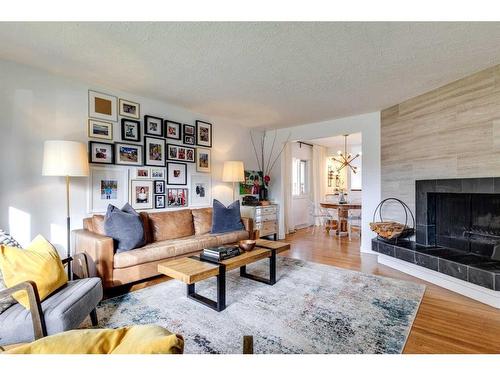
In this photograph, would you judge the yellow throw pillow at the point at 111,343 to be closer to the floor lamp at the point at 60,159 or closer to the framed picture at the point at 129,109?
the floor lamp at the point at 60,159

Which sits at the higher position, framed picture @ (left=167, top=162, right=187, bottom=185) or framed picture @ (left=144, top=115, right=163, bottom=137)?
framed picture @ (left=144, top=115, right=163, bottom=137)

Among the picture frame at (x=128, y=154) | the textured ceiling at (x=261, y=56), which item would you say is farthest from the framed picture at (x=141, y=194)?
the textured ceiling at (x=261, y=56)

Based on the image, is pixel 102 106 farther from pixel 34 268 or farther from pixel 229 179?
pixel 34 268

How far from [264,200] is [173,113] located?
2.55 meters

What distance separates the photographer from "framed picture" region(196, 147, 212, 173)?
437 centimetres

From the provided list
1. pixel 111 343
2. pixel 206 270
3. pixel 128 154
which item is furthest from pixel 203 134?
pixel 111 343

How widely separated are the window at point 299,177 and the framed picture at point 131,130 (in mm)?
4263

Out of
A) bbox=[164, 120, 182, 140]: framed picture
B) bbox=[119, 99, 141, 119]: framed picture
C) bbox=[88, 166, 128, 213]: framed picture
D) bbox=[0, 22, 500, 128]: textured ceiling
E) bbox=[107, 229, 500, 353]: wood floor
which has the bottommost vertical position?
bbox=[107, 229, 500, 353]: wood floor

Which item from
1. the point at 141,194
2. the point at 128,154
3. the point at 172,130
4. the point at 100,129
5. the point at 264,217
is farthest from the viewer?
the point at 264,217

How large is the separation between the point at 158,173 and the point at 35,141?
1462 millimetres

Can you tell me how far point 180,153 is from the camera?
409 cm

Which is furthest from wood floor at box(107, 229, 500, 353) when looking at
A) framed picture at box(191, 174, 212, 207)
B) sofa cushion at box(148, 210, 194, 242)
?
framed picture at box(191, 174, 212, 207)

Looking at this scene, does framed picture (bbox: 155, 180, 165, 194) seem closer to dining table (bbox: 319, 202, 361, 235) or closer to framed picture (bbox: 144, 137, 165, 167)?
framed picture (bbox: 144, 137, 165, 167)
